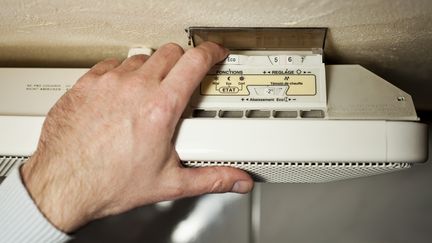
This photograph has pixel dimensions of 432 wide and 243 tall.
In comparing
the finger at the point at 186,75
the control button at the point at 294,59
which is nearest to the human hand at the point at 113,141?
the finger at the point at 186,75

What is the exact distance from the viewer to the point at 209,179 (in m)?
0.61

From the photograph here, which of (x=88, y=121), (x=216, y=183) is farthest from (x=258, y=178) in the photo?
(x=88, y=121)

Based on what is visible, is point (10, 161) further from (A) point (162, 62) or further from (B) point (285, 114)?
→ (B) point (285, 114)

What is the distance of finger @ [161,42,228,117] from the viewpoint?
56 cm

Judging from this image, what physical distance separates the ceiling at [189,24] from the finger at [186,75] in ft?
0.14

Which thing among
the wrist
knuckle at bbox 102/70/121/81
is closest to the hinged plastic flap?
knuckle at bbox 102/70/121/81

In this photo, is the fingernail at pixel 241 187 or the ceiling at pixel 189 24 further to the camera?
the fingernail at pixel 241 187

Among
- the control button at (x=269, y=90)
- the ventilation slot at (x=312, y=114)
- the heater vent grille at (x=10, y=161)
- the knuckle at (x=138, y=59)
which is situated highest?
the knuckle at (x=138, y=59)

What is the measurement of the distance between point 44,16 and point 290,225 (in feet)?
2.32

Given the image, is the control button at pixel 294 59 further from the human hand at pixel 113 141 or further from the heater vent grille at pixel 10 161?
the heater vent grille at pixel 10 161

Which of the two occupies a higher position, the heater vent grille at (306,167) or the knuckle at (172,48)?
the knuckle at (172,48)

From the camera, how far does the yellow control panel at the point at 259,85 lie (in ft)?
1.99

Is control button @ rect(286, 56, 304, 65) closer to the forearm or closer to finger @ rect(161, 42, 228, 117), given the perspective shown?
finger @ rect(161, 42, 228, 117)

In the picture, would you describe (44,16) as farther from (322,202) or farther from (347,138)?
(322,202)
